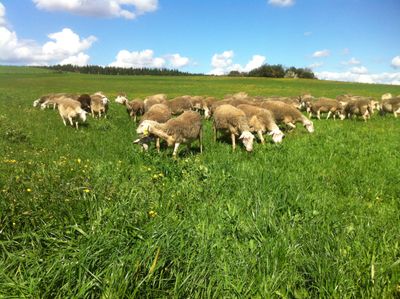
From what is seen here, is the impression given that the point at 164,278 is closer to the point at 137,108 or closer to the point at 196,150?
the point at 196,150

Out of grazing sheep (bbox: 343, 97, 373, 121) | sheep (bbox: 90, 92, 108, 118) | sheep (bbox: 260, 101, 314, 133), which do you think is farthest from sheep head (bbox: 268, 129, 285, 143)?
sheep (bbox: 90, 92, 108, 118)

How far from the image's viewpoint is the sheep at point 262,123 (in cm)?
1350

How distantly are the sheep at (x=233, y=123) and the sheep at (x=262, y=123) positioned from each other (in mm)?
815

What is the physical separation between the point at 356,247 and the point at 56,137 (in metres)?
12.1

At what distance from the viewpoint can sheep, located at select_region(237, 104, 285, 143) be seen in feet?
44.3

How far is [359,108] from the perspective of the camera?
67.6 ft

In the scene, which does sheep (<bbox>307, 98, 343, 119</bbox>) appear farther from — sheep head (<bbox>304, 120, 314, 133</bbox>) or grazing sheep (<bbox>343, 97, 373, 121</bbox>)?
sheep head (<bbox>304, 120, 314, 133</bbox>)

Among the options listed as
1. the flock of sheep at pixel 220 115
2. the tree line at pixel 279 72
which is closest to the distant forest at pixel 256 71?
the tree line at pixel 279 72

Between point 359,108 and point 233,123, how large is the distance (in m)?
11.1

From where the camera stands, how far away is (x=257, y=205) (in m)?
5.98

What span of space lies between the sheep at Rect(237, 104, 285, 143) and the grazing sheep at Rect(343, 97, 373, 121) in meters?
8.51

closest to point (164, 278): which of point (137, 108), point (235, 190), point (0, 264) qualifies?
point (0, 264)

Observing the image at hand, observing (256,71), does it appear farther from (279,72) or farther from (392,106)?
(392,106)

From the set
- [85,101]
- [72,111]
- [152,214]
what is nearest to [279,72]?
[85,101]
